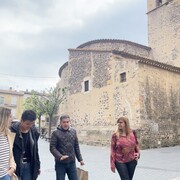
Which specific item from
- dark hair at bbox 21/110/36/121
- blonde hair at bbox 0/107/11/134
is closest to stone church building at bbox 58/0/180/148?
dark hair at bbox 21/110/36/121

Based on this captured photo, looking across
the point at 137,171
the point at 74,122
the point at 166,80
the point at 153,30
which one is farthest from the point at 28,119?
the point at 153,30

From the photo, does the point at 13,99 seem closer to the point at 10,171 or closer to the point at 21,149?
the point at 21,149

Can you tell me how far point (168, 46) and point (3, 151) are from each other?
21.4 m

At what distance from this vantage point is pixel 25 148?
11.6ft

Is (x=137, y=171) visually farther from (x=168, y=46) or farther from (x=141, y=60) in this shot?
(x=168, y=46)

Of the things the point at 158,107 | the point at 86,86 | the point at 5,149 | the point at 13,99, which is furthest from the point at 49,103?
the point at 13,99

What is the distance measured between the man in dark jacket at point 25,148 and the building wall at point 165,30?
1917 centimetres

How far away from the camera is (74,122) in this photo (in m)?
20.2

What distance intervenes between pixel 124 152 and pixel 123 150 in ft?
0.13

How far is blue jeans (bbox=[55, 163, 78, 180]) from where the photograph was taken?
4.03 m

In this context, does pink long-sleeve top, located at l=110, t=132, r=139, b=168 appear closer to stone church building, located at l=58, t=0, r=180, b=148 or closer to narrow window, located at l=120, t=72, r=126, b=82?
stone church building, located at l=58, t=0, r=180, b=148

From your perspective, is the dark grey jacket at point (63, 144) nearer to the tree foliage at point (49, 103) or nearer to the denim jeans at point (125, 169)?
the denim jeans at point (125, 169)

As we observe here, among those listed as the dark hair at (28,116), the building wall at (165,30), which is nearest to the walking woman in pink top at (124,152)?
the dark hair at (28,116)

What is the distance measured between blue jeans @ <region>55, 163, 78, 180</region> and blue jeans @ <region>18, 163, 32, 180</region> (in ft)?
1.92
